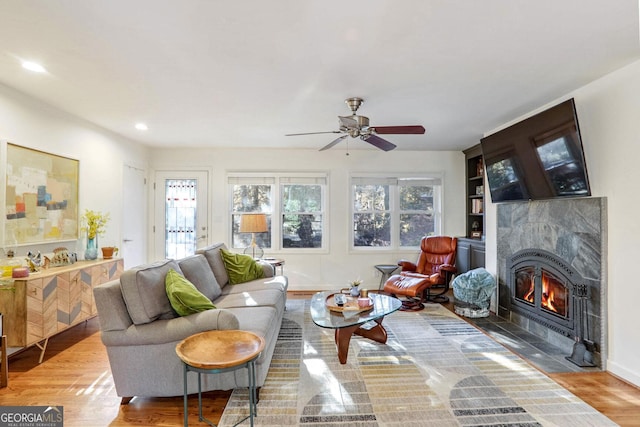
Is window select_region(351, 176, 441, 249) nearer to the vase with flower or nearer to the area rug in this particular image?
the area rug

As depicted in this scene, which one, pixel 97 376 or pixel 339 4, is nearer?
pixel 339 4

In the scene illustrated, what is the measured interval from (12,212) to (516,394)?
447 cm

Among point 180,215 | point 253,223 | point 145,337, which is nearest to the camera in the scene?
point 145,337

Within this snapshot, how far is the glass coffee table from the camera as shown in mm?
2605

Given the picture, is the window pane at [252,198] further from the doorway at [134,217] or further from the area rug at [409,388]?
the area rug at [409,388]

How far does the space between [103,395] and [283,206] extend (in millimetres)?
3666

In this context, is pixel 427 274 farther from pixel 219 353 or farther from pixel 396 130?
pixel 219 353

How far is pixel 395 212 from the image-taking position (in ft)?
18.5

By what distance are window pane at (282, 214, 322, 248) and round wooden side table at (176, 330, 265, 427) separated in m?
3.55

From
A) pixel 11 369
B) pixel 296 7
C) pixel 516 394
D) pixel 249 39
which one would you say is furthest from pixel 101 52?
pixel 516 394

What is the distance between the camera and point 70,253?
3.54 meters

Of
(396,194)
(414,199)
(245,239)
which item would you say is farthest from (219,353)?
(414,199)

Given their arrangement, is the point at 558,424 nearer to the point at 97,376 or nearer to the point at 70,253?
the point at 97,376

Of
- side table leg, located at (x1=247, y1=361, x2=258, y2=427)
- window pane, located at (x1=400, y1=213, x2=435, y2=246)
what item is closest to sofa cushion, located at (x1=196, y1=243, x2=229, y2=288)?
side table leg, located at (x1=247, y1=361, x2=258, y2=427)
